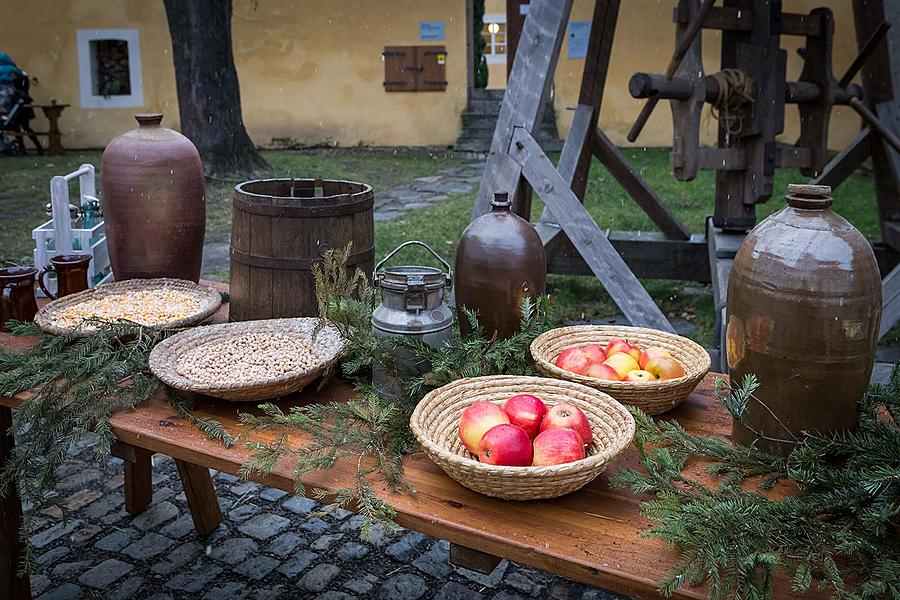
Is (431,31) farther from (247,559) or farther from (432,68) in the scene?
(247,559)

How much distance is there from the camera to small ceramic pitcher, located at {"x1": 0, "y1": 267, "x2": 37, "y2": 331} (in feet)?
7.92

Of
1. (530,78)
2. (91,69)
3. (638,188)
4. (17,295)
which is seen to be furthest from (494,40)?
(17,295)

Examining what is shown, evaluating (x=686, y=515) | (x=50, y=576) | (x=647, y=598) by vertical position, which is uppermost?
(x=686, y=515)

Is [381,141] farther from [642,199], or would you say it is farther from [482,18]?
[642,199]

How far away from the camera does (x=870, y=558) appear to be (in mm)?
1325

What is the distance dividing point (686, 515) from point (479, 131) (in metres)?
12.3

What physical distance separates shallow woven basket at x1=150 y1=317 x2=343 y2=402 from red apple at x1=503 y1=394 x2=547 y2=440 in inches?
20.0

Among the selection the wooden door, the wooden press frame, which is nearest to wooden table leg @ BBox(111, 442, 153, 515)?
the wooden press frame

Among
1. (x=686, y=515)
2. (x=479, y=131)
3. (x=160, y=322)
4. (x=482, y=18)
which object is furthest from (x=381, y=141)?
(x=686, y=515)

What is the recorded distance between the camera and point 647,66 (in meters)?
12.8

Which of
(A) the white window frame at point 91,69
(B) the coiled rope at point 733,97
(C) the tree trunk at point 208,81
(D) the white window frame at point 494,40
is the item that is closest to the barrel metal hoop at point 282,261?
(B) the coiled rope at point 733,97

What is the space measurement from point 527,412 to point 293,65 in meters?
12.6

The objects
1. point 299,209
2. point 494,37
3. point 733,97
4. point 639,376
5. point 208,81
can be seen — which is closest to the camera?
point 639,376

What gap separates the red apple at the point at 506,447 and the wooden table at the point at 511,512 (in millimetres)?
84
